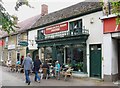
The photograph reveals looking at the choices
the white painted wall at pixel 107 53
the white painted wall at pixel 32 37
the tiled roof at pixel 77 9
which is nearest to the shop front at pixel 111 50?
the white painted wall at pixel 107 53

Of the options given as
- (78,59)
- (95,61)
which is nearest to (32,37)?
(78,59)

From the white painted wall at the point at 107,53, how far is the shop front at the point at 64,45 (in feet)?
7.54

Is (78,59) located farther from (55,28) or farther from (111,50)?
(55,28)

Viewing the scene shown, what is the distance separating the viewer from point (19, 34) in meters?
30.2

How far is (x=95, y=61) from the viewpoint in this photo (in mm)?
17062

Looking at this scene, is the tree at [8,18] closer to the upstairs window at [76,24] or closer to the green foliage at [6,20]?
the green foliage at [6,20]

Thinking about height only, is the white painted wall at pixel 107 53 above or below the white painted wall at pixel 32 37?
below

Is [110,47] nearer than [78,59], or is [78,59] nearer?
[110,47]

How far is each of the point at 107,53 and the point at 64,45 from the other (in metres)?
5.67

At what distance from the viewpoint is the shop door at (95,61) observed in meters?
16.7

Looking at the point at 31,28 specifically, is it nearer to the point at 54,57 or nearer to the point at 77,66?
the point at 54,57

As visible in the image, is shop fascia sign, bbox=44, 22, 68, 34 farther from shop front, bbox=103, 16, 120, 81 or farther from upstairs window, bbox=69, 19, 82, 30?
shop front, bbox=103, 16, 120, 81

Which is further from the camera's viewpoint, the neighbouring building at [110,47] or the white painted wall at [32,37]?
the white painted wall at [32,37]

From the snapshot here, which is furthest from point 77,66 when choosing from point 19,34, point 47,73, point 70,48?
point 19,34
